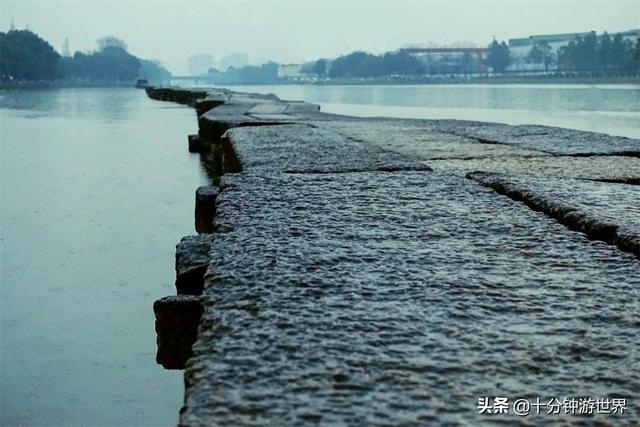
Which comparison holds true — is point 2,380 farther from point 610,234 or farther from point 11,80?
point 11,80

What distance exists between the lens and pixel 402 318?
42.5 inches

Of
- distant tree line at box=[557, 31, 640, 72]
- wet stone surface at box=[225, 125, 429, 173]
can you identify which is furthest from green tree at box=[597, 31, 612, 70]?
wet stone surface at box=[225, 125, 429, 173]

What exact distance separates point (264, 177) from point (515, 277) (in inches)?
47.5

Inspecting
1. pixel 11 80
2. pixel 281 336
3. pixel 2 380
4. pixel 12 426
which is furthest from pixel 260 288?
pixel 11 80

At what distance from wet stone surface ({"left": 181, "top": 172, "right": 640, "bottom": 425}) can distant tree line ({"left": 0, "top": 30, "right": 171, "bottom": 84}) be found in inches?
3063

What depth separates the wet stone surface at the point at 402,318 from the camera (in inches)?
33.4

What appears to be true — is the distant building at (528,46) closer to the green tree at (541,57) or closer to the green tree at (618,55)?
the green tree at (541,57)

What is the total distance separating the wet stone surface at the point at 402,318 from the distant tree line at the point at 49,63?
77796 millimetres

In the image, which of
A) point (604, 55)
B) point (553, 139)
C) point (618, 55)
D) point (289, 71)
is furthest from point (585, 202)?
point (289, 71)

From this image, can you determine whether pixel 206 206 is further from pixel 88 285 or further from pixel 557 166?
pixel 557 166

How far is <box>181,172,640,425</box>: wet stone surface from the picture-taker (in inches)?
33.4

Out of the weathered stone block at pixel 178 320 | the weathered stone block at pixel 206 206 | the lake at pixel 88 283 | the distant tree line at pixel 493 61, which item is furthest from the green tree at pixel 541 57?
the weathered stone block at pixel 178 320

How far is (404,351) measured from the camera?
0.97m

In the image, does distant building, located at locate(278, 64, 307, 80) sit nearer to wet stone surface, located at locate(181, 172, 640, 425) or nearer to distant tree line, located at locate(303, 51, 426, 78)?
distant tree line, located at locate(303, 51, 426, 78)
